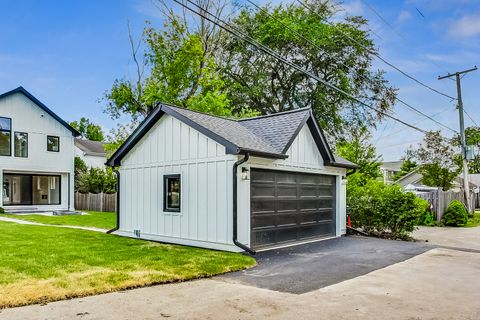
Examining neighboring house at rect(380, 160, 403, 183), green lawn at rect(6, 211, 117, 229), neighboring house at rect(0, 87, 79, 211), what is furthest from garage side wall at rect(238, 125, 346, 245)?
neighboring house at rect(380, 160, 403, 183)

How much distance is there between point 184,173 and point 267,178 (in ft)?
7.58

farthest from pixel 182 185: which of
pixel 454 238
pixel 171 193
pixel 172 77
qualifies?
pixel 172 77

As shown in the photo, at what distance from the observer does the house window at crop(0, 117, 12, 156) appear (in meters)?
22.8

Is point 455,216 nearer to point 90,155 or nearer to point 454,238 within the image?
point 454,238

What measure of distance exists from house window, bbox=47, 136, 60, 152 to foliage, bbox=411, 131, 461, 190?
87.1 ft

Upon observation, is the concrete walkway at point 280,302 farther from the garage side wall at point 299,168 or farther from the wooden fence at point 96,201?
the wooden fence at point 96,201

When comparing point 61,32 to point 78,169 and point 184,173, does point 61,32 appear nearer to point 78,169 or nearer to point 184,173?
point 184,173

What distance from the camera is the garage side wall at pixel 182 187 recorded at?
10232 mm

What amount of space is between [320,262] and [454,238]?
28.3ft

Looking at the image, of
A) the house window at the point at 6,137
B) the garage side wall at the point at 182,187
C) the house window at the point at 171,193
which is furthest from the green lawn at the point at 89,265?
the house window at the point at 6,137

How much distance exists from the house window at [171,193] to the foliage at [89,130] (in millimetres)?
48506

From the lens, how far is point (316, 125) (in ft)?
41.3

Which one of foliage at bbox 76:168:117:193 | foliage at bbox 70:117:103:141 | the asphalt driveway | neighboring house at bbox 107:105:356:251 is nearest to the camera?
the asphalt driveway

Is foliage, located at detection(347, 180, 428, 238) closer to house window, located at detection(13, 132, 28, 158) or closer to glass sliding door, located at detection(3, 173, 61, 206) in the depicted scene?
house window, located at detection(13, 132, 28, 158)
